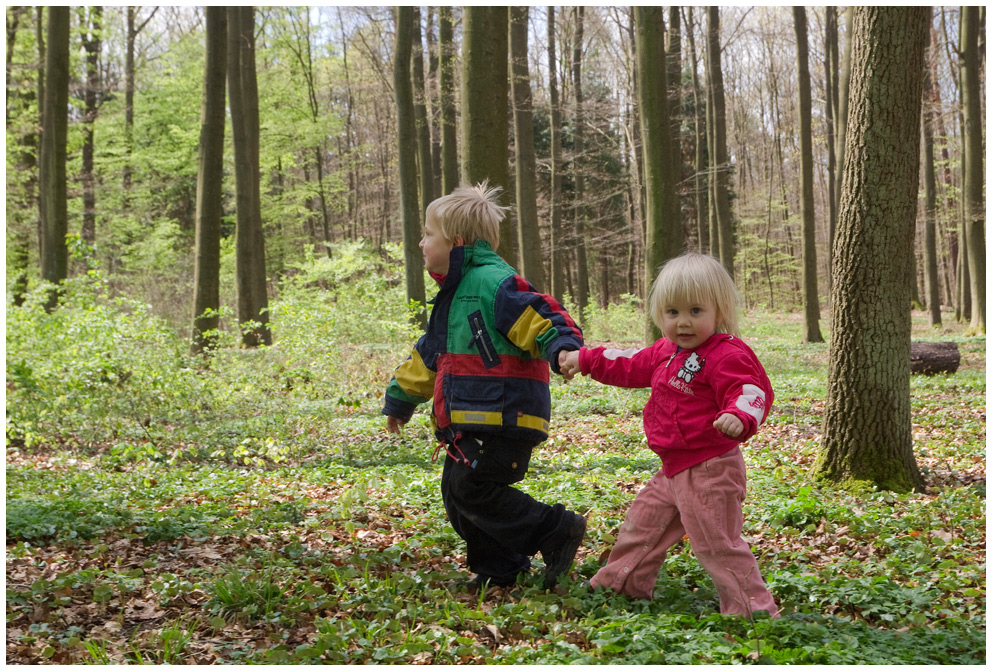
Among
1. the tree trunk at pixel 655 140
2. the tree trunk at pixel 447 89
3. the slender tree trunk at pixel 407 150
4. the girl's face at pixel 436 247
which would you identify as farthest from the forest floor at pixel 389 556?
the tree trunk at pixel 447 89

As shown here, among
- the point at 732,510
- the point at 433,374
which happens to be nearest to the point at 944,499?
the point at 732,510

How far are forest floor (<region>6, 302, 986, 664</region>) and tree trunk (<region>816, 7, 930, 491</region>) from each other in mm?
390

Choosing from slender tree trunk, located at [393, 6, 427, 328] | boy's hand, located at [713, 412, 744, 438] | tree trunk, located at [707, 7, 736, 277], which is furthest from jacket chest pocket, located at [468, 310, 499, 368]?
tree trunk, located at [707, 7, 736, 277]

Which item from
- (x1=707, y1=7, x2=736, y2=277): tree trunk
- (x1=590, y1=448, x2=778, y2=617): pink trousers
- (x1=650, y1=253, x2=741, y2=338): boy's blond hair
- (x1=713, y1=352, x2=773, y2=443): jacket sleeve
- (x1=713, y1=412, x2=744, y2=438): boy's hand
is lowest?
(x1=590, y1=448, x2=778, y2=617): pink trousers

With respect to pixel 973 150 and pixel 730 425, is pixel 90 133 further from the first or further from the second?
pixel 730 425

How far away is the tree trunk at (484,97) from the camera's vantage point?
7.33 metres

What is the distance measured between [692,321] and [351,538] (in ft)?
8.74

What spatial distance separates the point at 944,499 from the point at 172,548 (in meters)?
5.14

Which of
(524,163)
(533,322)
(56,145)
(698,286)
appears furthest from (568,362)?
(56,145)

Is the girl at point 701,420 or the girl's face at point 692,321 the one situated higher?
the girl's face at point 692,321

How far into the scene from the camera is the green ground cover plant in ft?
10.2

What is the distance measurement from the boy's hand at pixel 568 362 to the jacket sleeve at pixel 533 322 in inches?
2.3

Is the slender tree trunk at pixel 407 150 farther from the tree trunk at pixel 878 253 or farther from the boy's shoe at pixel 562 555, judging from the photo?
the boy's shoe at pixel 562 555

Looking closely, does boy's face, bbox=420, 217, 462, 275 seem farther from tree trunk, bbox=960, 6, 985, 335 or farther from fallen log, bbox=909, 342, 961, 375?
tree trunk, bbox=960, 6, 985, 335
